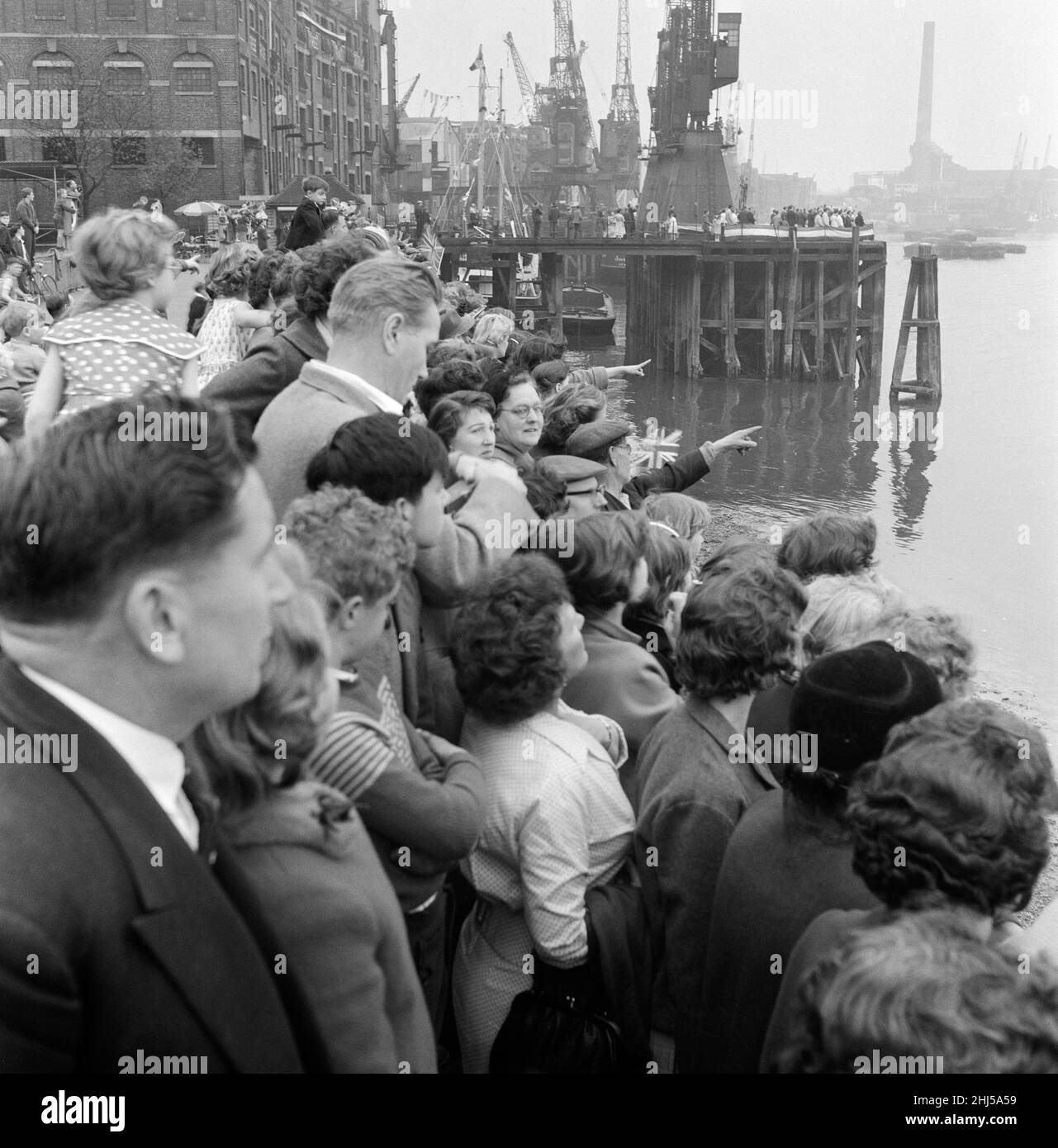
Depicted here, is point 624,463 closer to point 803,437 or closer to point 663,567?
point 663,567

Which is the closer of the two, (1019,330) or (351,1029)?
(351,1029)

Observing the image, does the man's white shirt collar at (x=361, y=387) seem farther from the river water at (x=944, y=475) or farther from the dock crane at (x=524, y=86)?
the dock crane at (x=524, y=86)

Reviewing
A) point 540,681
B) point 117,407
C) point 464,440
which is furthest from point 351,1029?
point 464,440

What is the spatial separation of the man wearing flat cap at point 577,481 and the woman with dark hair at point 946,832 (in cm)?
278

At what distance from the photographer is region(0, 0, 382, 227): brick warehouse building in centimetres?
4628

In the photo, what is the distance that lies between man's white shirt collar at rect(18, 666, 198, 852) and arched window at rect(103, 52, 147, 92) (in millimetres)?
54527

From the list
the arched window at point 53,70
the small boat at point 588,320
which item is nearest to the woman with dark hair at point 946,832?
the small boat at point 588,320

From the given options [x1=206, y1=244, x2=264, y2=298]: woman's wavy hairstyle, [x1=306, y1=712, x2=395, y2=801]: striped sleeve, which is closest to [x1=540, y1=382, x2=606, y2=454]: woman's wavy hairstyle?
[x1=206, y1=244, x2=264, y2=298]: woman's wavy hairstyle

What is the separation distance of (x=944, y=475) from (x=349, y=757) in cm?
2800

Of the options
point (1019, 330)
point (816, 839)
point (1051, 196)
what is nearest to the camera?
point (816, 839)

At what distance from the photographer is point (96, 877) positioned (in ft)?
4.97

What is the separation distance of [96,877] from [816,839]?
1.69m

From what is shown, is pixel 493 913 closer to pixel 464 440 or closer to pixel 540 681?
pixel 540 681

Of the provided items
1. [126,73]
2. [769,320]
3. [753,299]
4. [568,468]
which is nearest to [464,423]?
→ [568,468]
